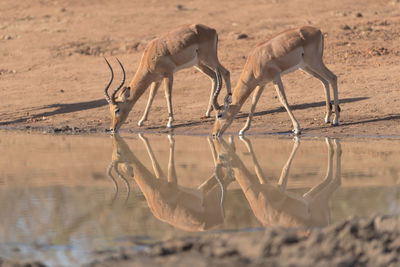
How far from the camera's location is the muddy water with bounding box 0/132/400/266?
6.42 metres

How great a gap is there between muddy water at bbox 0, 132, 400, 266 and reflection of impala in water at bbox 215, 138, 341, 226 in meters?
0.01

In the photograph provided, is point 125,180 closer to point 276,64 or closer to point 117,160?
point 117,160

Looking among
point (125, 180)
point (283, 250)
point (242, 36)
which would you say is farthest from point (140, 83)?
point (283, 250)

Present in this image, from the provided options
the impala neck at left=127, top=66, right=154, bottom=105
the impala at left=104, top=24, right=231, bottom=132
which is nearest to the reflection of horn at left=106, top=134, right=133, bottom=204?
the impala at left=104, top=24, right=231, bottom=132

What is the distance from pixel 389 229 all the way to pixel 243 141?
7096mm

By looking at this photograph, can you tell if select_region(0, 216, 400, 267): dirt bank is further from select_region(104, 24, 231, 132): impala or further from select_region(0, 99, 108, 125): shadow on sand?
select_region(0, 99, 108, 125): shadow on sand

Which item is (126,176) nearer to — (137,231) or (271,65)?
(137,231)

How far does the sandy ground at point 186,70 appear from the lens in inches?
601

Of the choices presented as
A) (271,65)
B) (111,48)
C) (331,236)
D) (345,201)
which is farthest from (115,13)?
(331,236)

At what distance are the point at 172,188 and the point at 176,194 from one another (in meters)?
0.39

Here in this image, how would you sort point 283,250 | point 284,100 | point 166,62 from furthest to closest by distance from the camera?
point 166,62, point 284,100, point 283,250

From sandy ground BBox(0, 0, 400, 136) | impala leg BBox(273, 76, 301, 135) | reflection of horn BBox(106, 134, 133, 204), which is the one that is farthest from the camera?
sandy ground BBox(0, 0, 400, 136)

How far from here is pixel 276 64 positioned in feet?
44.3

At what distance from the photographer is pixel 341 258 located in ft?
17.1
